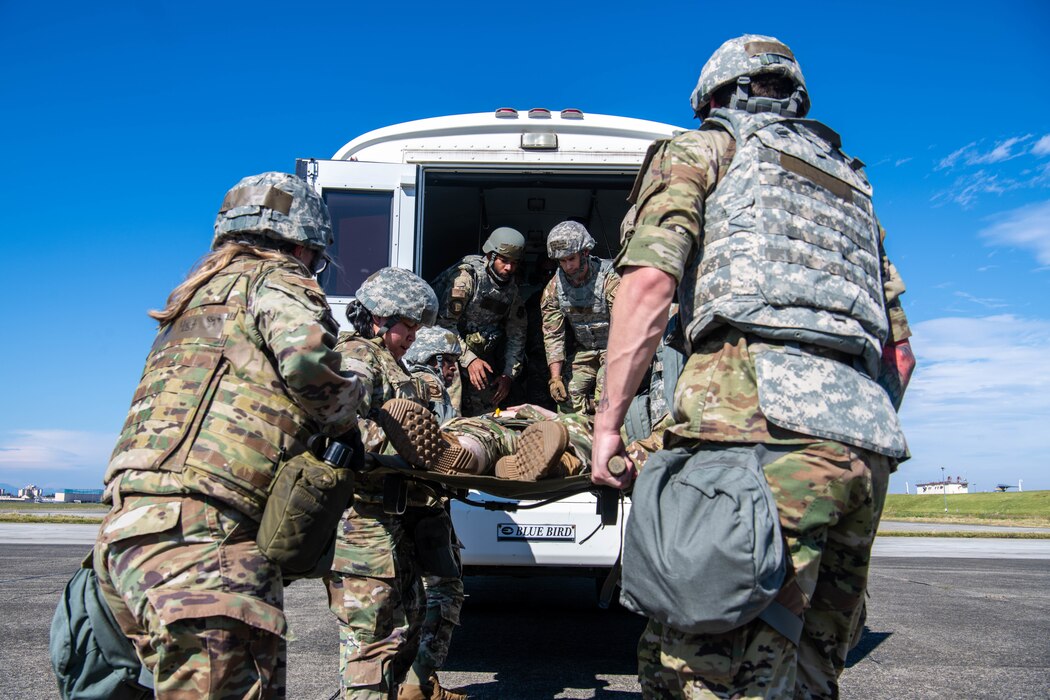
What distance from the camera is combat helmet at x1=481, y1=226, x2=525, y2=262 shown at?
21.0 feet

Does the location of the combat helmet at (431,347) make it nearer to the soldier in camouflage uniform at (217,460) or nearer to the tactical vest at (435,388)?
the tactical vest at (435,388)

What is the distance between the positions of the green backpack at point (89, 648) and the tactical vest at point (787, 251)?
65.0 inches

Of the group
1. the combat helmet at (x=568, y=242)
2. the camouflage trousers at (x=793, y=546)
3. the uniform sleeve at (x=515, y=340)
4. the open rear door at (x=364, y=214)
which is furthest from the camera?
the uniform sleeve at (x=515, y=340)

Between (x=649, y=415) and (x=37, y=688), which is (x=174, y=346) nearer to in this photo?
(x=649, y=415)

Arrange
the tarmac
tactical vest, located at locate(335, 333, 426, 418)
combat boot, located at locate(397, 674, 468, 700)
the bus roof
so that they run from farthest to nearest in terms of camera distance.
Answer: the bus roof → the tarmac → combat boot, located at locate(397, 674, 468, 700) → tactical vest, located at locate(335, 333, 426, 418)

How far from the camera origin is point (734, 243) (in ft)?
7.13

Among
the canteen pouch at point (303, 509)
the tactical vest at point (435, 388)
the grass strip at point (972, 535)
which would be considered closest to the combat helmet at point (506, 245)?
the tactical vest at point (435, 388)

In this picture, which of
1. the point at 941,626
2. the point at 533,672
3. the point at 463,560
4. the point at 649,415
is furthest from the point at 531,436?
the point at 941,626

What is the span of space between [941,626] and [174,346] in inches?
219

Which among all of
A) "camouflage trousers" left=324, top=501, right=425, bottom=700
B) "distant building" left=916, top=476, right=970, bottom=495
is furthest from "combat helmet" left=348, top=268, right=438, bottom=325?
"distant building" left=916, top=476, right=970, bottom=495

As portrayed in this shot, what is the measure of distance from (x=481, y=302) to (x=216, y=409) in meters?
4.48

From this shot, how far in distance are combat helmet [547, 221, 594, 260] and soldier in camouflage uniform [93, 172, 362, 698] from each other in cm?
380

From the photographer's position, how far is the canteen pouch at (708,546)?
186 centimetres

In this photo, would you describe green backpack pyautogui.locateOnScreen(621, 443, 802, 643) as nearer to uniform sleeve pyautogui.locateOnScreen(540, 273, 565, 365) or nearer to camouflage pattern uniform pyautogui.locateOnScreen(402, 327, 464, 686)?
camouflage pattern uniform pyautogui.locateOnScreen(402, 327, 464, 686)
